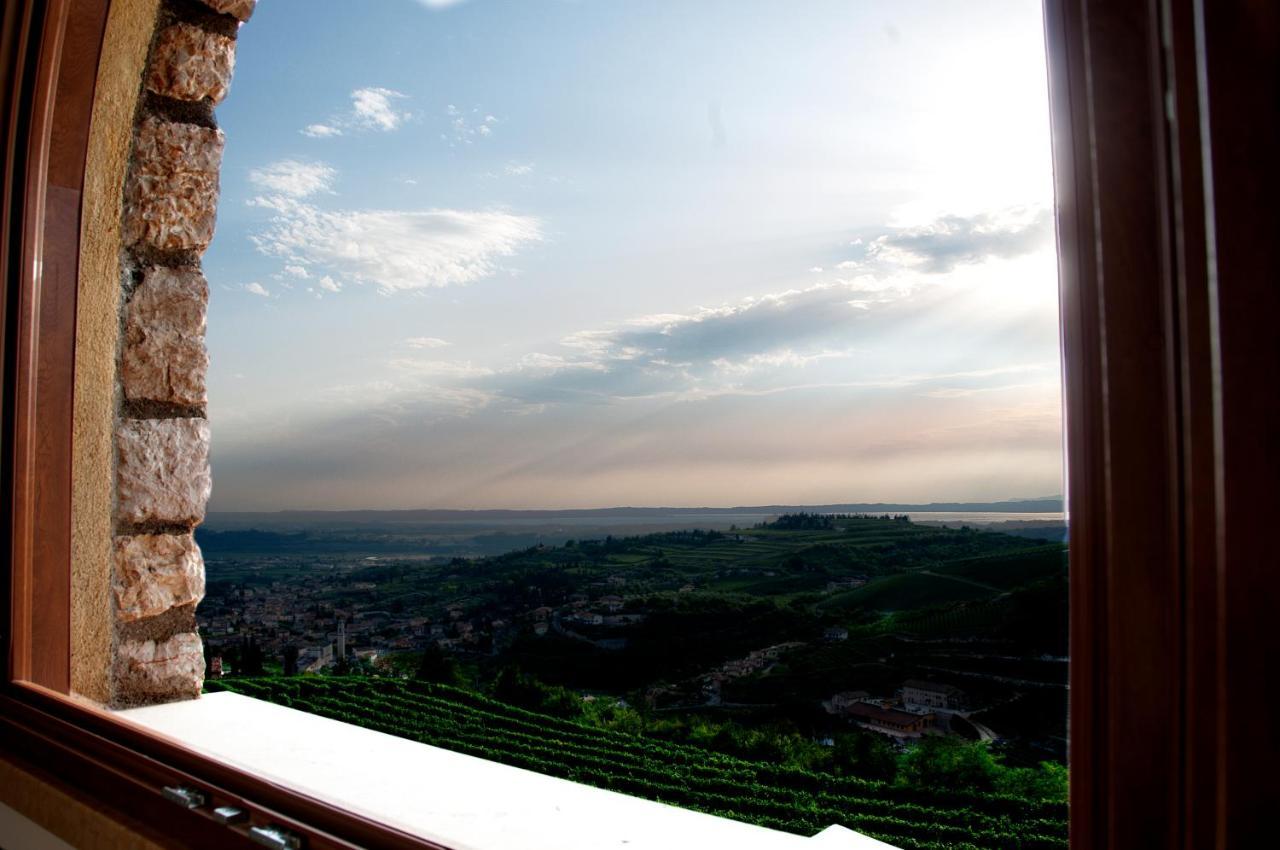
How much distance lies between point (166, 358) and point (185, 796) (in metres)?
0.82

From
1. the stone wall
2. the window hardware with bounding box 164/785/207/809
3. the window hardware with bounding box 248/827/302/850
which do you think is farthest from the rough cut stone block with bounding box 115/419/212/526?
the window hardware with bounding box 248/827/302/850

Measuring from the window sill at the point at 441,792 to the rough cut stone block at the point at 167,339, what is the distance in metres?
0.59

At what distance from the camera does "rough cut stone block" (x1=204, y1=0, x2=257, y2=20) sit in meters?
1.46

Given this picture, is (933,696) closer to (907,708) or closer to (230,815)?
(907,708)

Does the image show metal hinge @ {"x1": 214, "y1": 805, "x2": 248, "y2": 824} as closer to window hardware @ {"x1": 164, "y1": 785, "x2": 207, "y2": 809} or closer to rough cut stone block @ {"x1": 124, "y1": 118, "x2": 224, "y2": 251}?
window hardware @ {"x1": 164, "y1": 785, "x2": 207, "y2": 809}

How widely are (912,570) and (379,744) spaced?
1.19 m

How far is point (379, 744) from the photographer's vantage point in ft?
4.35

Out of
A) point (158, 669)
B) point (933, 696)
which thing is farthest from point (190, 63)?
point (933, 696)

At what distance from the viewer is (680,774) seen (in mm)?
1749

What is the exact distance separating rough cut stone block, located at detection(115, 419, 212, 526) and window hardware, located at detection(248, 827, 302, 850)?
77 cm

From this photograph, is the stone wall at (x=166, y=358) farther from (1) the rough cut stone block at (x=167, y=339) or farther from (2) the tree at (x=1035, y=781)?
(2) the tree at (x=1035, y=781)

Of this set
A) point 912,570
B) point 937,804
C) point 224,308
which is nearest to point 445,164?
point 224,308

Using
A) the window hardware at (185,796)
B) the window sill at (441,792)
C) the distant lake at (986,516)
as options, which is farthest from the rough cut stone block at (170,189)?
the distant lake at (986,516)

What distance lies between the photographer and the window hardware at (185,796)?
3.22 ft
